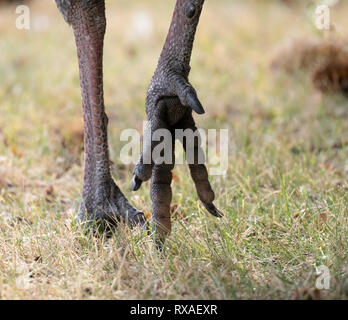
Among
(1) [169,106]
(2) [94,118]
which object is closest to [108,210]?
(2) [94,118]

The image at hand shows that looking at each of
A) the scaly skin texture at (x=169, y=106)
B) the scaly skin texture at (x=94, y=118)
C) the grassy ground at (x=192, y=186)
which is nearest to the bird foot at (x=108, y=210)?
the scaly skin texture at (x=94, y=118)

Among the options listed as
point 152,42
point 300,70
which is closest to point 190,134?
point 300,70

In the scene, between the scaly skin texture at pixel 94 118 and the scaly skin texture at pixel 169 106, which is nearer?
the scaly skin texture at pixel 169 106

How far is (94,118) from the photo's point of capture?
3080 millimetres

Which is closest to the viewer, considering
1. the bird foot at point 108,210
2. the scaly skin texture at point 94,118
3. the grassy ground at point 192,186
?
the grassy ground at point 192,186

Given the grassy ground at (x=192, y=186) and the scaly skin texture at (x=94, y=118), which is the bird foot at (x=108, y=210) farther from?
the grassy ground at (x=192, y=186)

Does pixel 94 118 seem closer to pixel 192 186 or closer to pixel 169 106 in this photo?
pixel 169 106

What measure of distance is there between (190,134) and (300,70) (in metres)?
4.43

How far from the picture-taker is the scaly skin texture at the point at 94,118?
9.93 ft

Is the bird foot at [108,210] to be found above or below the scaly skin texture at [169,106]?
below

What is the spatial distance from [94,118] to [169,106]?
537 mm

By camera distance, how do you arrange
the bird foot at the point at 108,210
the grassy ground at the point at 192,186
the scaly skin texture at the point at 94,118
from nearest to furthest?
the grassy ground at the point at 192,186
the scaly skin texture at the point at 94,118
the bird foot at the point at 108,210

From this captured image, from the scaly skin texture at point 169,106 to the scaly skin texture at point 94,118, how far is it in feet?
1.32

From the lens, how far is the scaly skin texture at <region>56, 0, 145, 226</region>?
9.93 ft
